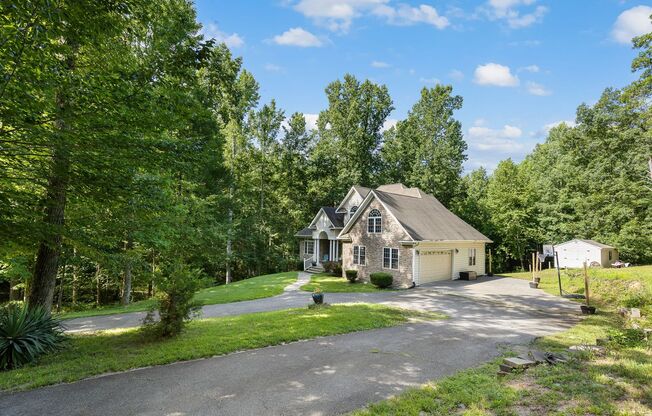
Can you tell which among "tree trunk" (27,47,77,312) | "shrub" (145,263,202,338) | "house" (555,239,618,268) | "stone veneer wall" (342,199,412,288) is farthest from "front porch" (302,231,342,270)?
"tree trunk" (27,47,77,312)

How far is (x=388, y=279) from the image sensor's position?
2178cm

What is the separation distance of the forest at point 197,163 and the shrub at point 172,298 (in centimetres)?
22

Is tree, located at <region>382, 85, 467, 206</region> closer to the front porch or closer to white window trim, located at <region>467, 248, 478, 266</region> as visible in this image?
white window trim, located at <region>467, 248, 478, 266</region>

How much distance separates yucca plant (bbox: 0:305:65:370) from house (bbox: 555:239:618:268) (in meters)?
36.3

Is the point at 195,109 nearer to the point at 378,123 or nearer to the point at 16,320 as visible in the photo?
the point at 16,320

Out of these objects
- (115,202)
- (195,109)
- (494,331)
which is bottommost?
(494,331)

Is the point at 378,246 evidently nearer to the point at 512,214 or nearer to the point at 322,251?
the point at 322,251

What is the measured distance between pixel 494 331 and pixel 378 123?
1291 inches

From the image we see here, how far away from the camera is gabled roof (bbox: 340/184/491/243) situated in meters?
23.1

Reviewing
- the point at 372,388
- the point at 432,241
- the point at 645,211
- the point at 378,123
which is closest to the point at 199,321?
the point at 372,388

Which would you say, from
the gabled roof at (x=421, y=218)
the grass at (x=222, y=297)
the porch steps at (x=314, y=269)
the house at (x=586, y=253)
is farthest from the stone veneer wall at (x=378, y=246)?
the house at (x=586, y=253)

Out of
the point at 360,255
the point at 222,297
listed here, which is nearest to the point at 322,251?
the point at 360,255

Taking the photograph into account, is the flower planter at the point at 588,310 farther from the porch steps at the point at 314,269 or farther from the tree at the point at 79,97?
the porch steps at the point at 314,269

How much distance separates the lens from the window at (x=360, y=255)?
2484 centimetres
